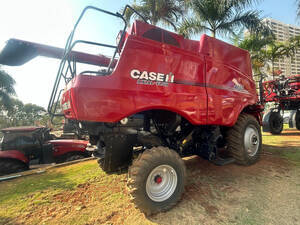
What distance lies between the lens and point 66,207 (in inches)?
103

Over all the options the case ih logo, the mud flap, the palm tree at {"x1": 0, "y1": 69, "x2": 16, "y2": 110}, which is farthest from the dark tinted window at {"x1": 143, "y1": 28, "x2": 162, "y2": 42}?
the palm tree at {"x1": 0, "y1": 69, "x2": 16, "y2": 110}

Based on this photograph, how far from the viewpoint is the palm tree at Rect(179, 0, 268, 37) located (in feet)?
30.5

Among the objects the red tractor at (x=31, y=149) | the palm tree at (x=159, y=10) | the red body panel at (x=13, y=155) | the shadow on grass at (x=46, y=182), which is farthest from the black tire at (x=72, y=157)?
the palm tree at (x=159, y=10)

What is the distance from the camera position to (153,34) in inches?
102

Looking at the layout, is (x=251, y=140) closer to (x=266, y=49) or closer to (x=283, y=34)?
(x=266, y=49)

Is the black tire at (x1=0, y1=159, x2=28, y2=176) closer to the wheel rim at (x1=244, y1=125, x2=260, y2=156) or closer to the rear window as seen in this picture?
the rear window

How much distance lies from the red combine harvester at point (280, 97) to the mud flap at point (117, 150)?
7.94m

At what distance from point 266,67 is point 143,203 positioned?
55.6 ft

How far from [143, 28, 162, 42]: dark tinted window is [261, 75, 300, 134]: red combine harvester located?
763 centimetres

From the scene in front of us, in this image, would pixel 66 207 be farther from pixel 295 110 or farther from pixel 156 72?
pixel 295 110

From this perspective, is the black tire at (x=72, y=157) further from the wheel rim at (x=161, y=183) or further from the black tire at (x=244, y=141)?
the black tire at (x=244, y=141)

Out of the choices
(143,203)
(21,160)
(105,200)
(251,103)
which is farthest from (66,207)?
(251,103)

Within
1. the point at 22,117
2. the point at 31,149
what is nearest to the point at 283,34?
the point at 31,149

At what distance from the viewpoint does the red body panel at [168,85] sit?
6.55ft
